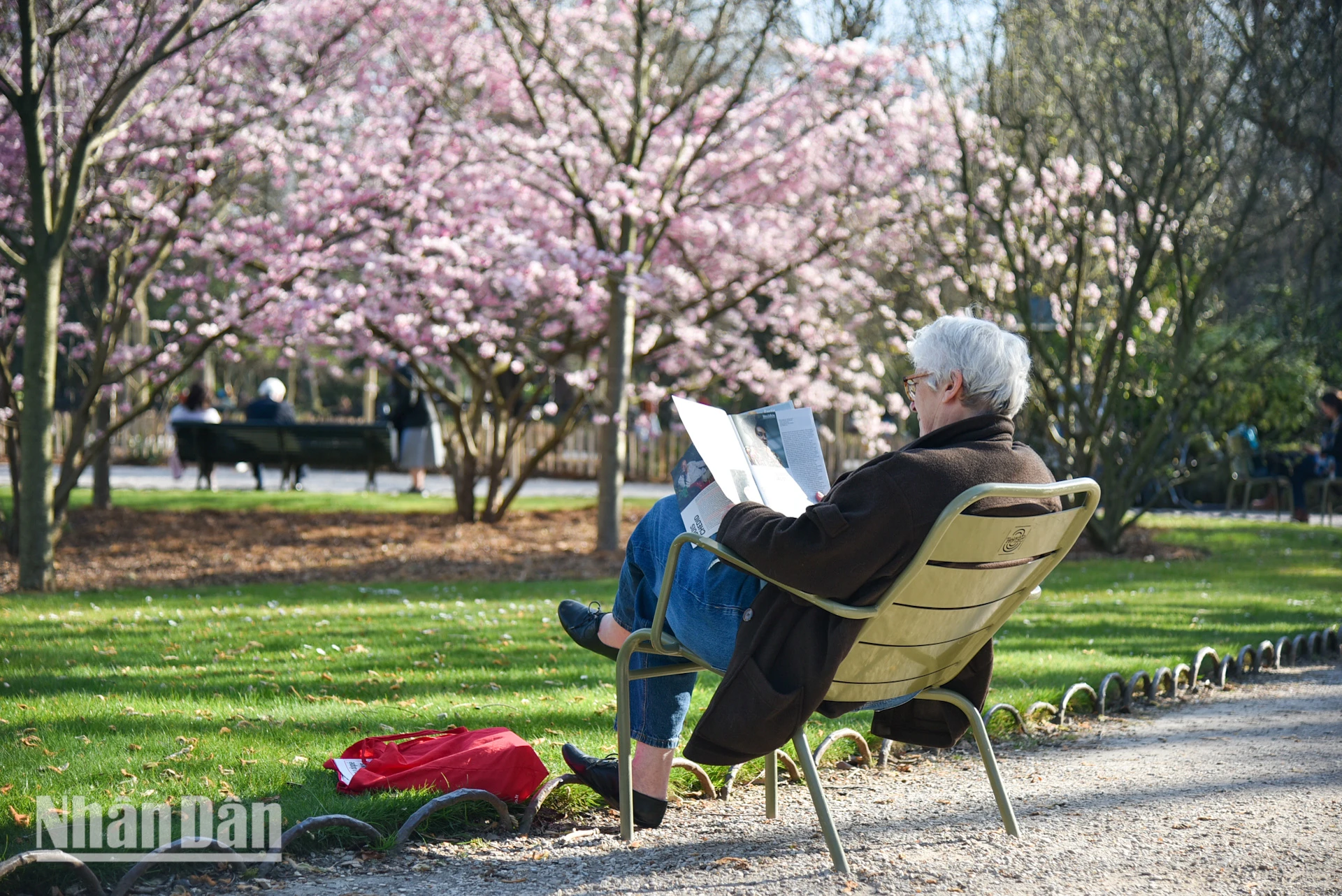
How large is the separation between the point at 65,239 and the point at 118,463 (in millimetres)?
16862

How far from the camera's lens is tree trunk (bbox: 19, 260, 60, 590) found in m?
7.05

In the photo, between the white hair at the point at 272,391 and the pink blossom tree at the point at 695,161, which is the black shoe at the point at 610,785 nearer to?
the pink blossom tree at the point at 695,161

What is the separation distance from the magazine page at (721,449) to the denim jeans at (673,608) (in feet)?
0.70

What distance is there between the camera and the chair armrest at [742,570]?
2.57 m

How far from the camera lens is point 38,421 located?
283 inches

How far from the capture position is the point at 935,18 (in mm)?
10328

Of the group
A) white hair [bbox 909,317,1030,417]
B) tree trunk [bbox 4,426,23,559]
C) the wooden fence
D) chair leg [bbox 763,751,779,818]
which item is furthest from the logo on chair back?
the wooden fence

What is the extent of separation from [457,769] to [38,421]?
5292 millimetres

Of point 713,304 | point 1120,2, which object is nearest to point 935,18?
point 1120,2

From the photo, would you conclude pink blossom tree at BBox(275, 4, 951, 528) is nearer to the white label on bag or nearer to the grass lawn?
the grass lawn

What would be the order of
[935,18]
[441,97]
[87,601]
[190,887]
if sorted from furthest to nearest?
[441,97] < [935,18] < [87,601] < [190,887]

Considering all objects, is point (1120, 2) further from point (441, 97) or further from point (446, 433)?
point (446, 433)

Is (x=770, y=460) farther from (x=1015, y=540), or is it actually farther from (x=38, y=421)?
(x=38, y=421)
